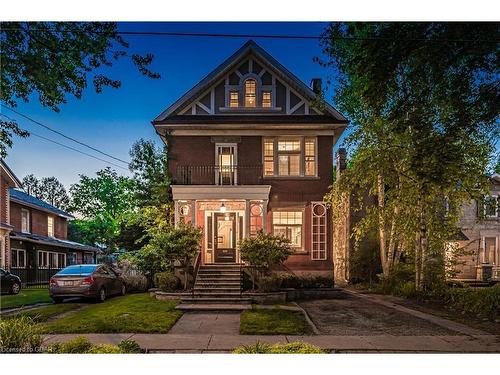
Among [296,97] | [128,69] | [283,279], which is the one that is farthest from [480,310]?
[128,69]

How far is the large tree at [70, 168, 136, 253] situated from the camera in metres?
5.93

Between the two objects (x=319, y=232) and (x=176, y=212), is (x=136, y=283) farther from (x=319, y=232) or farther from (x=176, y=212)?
(x=319, y=232)

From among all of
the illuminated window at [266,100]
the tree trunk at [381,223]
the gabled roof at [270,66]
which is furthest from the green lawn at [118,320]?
the tree trunk at [381,223]

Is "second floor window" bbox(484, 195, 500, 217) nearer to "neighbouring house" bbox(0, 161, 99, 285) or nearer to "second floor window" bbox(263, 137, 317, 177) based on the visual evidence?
"second floor window" bbox(263, 137, 317, 177)

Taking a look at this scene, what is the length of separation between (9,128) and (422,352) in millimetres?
6004

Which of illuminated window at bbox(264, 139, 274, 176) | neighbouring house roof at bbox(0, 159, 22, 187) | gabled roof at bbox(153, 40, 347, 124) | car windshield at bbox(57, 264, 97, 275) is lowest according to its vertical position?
car windshield at bbox(57, 264, 97, 275)

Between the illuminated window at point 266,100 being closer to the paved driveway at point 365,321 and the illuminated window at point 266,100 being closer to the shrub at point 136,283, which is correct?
the paved driveway at point 365,321

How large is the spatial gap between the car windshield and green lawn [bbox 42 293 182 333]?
60 centimetres

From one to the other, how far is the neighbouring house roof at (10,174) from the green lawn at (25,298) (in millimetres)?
1594

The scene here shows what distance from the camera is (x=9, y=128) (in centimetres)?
544

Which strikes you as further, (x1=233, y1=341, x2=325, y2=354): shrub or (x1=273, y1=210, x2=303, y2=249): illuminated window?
(x1=273, y1=210, x2=303, y2=249): illuminated window

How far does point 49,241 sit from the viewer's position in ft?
22.0

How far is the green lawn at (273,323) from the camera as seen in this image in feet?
17.9

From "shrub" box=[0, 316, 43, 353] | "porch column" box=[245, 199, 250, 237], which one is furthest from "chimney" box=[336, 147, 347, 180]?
"shrub" box=[0, 316, 43, 353]
